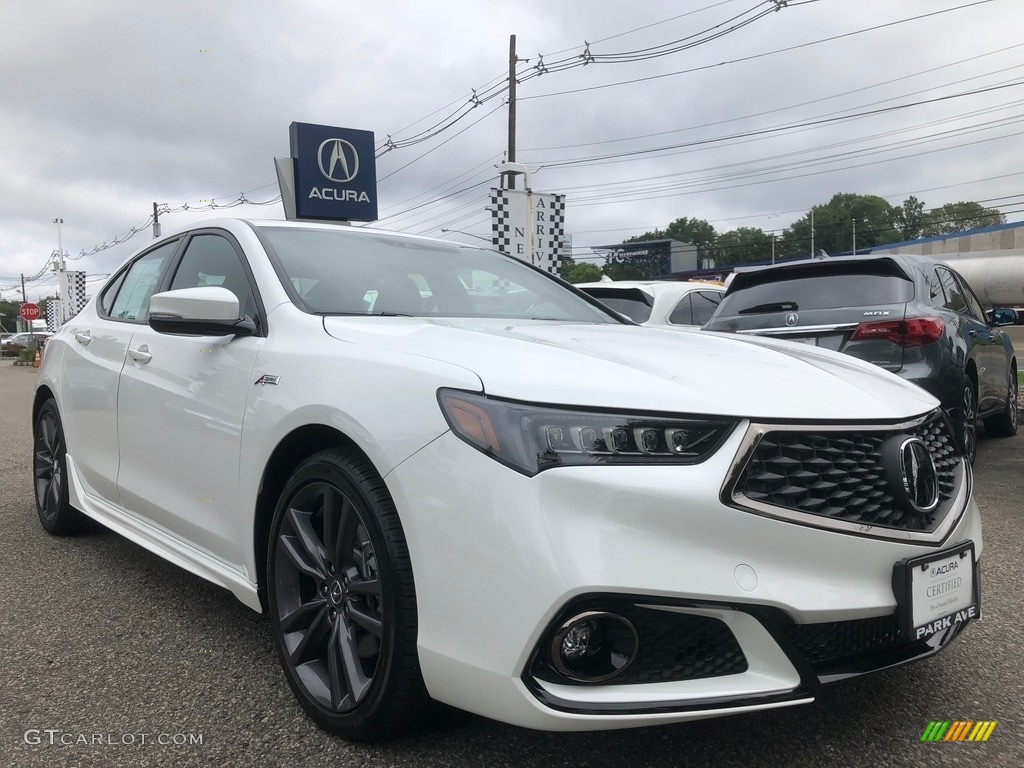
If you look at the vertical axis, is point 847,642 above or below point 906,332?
below

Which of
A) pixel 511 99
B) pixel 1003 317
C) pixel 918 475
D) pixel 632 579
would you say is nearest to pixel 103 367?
pixel 632 579

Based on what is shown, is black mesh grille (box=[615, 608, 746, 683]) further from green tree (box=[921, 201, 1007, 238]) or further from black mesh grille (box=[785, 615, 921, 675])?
green tree (box=[921, 201, 1007, 238])

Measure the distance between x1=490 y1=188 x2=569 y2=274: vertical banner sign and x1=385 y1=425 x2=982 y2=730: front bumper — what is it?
923cm

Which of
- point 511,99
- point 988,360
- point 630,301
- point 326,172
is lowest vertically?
point 988,360

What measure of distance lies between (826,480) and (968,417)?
4.10 meters

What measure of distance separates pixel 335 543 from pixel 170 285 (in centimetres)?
172

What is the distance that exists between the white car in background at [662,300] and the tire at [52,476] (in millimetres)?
4630

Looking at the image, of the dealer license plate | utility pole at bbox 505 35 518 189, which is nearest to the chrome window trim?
the dealer license plate

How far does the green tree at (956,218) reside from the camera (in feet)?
245

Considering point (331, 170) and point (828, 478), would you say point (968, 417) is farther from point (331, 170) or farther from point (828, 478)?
point (331, 170)

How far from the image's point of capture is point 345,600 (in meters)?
2.04

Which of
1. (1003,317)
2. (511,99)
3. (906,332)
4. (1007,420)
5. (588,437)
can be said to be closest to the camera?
(588,437)

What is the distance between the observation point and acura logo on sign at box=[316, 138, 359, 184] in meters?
11.7

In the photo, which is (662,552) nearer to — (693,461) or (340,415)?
(693,461)
